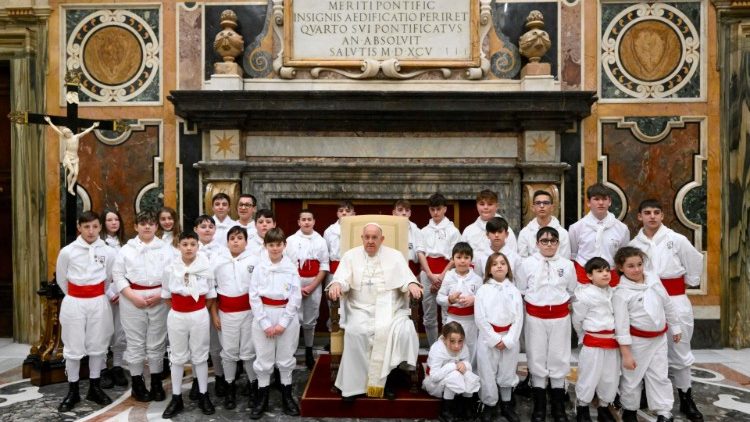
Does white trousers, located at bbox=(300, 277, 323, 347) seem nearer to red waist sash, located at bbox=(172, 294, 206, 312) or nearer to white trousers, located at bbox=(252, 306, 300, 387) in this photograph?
white trousers, located at bbox=(252, 306, 300, 387)

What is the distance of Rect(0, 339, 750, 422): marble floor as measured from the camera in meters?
5.07

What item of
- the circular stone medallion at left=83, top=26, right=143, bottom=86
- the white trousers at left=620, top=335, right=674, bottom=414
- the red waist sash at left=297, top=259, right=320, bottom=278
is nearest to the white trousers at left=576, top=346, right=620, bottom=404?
the white trousers at left=620, top=335, right=674, bottom=414

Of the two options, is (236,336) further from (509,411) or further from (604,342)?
(604,342)

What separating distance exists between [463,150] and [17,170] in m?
5.68

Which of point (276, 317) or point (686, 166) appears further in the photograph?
A: point (686, 166)

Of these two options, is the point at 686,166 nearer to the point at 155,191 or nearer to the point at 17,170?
the point at 155,191

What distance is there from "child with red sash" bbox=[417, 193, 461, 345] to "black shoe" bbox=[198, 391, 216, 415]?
8.14 feet

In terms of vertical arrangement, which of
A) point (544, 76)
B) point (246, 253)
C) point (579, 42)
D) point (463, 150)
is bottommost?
point (246, 253)

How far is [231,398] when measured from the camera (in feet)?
17.3

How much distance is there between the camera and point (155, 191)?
300 inches

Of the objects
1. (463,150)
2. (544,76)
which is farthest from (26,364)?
(544,76)

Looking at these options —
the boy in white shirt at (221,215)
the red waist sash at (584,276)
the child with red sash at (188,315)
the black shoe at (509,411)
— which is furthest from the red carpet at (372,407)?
the boy in white shirt at (221,215)

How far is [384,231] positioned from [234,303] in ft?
5.34

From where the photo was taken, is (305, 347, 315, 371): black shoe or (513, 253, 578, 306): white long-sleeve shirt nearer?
(513, 253, 578, 306): white long-sleeve shirt
